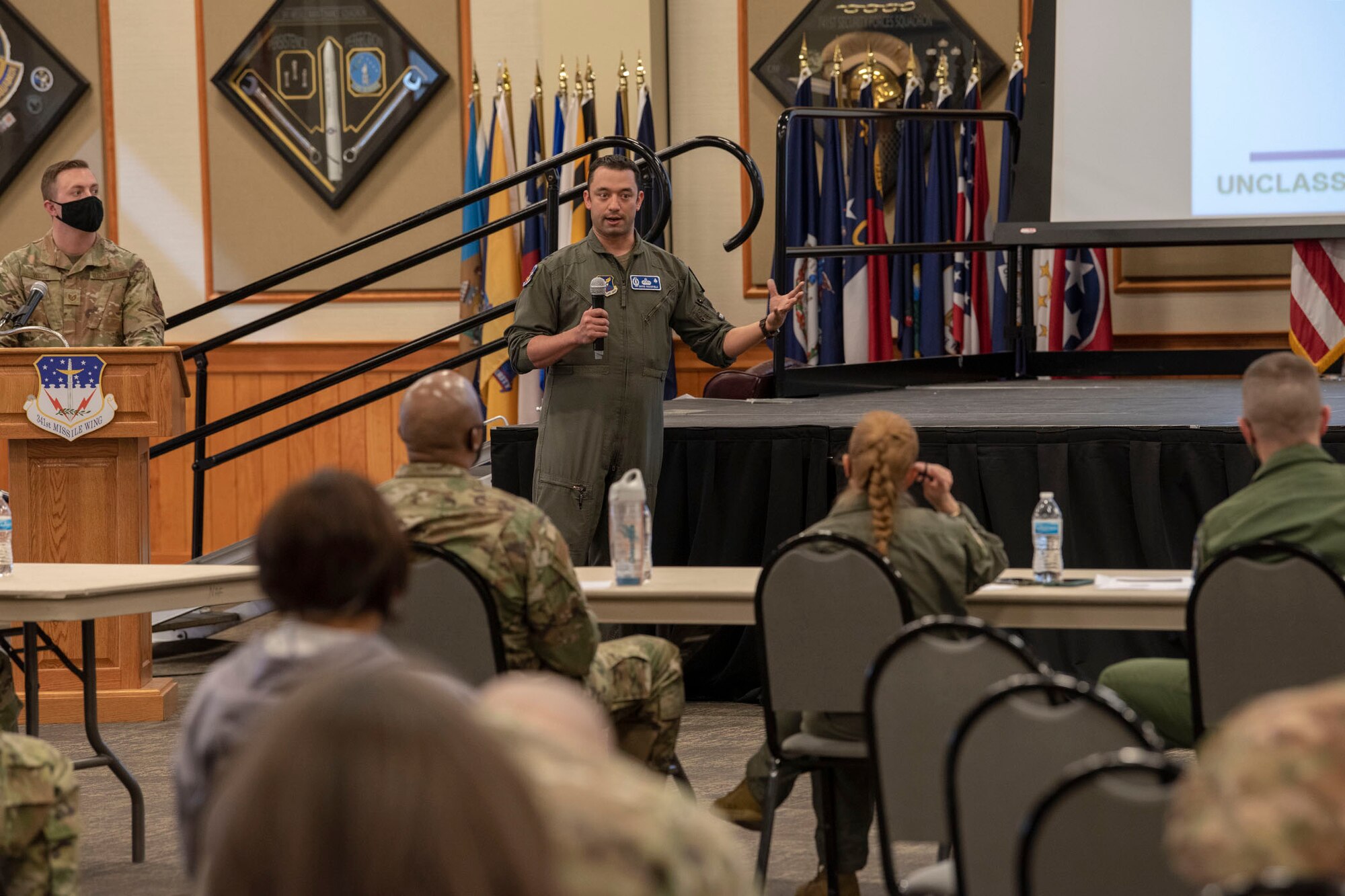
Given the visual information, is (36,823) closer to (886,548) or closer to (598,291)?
(886,548)

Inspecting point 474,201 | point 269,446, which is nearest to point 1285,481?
point 474,201

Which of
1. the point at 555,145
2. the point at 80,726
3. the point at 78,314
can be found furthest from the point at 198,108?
the point at 80,726

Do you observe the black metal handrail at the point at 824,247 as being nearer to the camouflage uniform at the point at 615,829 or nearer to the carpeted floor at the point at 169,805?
the carpeted floor at the point at 169,805

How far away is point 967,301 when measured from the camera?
796 centimetres

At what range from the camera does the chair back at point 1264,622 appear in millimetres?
2713

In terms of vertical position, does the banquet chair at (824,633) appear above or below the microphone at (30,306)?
below

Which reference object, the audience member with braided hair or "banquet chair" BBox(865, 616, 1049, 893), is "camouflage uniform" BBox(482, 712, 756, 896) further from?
the audience member with braided hair

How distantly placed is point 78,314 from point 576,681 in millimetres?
3015

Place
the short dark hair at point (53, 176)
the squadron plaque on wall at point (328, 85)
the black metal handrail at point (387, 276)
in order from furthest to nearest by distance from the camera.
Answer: the squadron plaque on wall at point (328, 85) < the black metal handrail at point (387, 276) < the short dark hair at point (53, 176)

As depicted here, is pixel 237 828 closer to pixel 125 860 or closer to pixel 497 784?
pixel 497 784

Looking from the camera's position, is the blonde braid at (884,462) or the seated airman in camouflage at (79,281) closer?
the blonde braid at (884,462)

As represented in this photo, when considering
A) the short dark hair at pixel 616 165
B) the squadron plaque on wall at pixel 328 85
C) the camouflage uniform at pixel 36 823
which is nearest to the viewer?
the camouflage uniform at pixel 36 823

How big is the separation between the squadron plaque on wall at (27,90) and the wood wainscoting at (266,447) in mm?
1547

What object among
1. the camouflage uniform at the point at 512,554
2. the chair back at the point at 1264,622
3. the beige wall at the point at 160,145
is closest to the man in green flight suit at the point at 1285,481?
the chair back at the point at 1264,622
